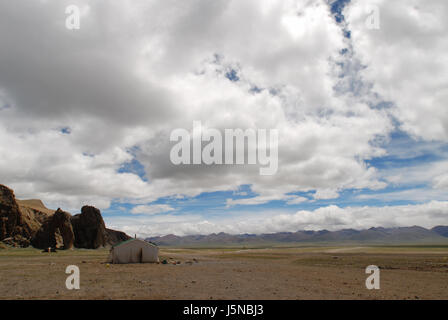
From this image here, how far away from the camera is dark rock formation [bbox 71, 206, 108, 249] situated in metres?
140

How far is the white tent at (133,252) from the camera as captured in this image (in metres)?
46.0

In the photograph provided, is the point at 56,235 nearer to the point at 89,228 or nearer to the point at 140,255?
the point at 89,228

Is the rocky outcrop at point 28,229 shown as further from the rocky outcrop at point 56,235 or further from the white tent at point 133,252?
the white tent at point 133,252

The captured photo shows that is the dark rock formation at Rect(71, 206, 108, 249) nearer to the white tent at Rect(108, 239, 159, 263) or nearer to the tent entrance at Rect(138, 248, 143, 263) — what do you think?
the white tent at Rect(108, 239, 159, 263)

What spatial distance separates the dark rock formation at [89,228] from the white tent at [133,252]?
105 meters

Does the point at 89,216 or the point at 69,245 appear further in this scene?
the point at 89,216

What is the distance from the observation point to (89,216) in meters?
148

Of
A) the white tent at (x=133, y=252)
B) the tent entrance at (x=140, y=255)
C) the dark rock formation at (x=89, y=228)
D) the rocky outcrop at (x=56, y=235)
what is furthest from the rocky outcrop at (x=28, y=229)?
the tent entrance at (x=140, y=255)

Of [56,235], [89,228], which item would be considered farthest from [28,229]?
[89,228]

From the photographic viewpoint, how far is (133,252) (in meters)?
47.1
